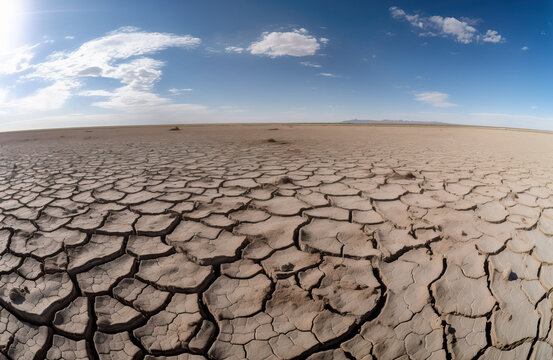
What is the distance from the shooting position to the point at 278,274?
3.99 feet

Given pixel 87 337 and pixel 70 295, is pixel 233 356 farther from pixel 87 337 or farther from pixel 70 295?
pixel 70 295

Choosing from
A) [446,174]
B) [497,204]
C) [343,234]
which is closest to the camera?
[343,234]

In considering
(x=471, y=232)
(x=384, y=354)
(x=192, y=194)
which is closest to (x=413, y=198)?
(x=471, y=232)

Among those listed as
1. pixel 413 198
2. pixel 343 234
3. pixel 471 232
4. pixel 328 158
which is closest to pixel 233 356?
pixel 343 234

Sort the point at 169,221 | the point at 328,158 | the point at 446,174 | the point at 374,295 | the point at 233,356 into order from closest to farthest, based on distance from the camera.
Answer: the point at 233,356 < the point at 374,295 < the point at 169,221 < the point at 446,174 < the point at 328,158

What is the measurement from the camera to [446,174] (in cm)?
290

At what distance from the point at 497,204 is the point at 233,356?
7.03ft

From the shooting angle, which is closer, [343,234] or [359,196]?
[343,234]

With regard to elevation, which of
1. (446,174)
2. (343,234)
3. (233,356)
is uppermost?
(446,174)

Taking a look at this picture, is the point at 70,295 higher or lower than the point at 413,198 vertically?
lower

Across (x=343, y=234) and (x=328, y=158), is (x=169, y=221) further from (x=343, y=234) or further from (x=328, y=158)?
(x=328, y=158)

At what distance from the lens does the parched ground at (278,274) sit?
92 cm

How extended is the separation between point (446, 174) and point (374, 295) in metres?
2.36

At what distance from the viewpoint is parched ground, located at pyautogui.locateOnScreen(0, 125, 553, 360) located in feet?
3.03
